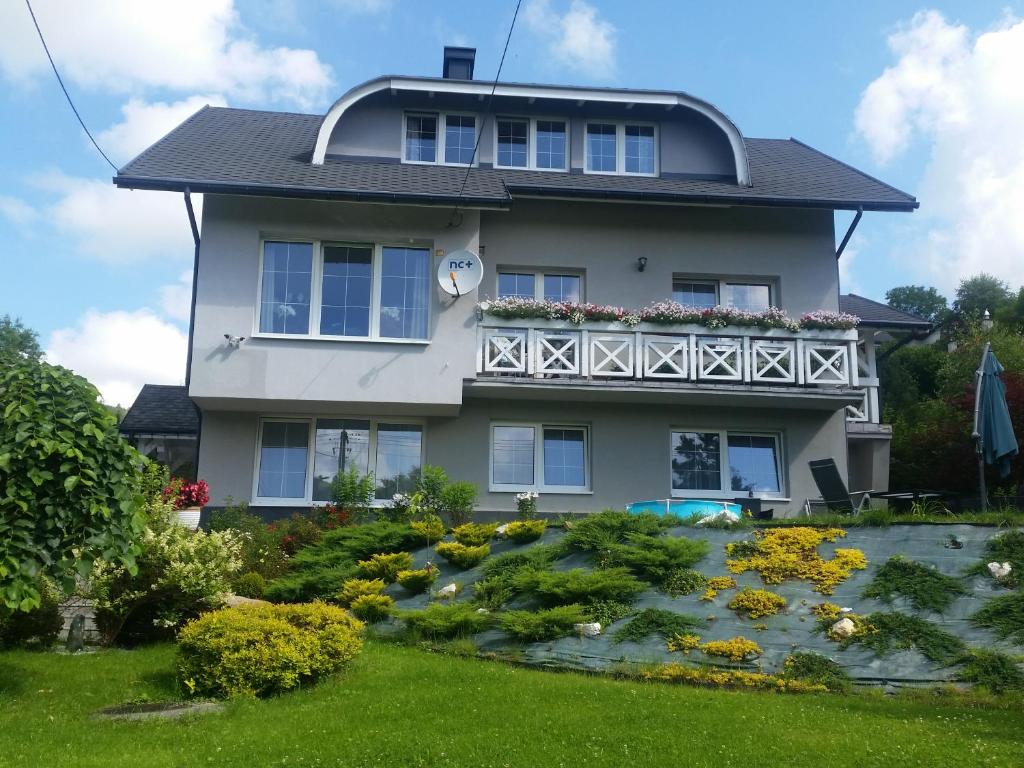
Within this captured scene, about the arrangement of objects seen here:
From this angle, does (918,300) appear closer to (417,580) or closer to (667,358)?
(667,358)

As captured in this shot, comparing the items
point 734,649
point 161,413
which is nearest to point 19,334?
point 161,413

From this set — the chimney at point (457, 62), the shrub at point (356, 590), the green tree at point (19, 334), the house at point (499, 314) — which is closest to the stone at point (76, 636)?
the shrub at point (356, 590)

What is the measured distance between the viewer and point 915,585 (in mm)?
9781

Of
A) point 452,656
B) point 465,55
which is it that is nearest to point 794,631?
point 452,656

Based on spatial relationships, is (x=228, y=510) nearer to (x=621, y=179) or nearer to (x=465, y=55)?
(x=621, y=179)

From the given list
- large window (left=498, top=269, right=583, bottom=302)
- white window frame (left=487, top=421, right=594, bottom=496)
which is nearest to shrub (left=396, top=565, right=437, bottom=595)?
white window frame (left=487, top=421, right=594, bottom=496)

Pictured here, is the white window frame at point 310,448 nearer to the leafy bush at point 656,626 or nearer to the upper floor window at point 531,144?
the upper floor window at point 531,144

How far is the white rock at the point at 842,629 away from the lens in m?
9.02

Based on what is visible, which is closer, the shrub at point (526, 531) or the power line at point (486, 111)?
the power line at point (486, 111)

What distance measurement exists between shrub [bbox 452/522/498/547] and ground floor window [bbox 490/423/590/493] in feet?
10.2

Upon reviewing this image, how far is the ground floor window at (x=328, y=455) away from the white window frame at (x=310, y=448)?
0.02 metres

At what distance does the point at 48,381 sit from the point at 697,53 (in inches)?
268

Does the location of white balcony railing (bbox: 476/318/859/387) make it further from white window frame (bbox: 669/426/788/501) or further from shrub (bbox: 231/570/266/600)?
shrub (bbox: 231/570/266/600)

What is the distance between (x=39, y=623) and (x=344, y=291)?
7.14 metres
